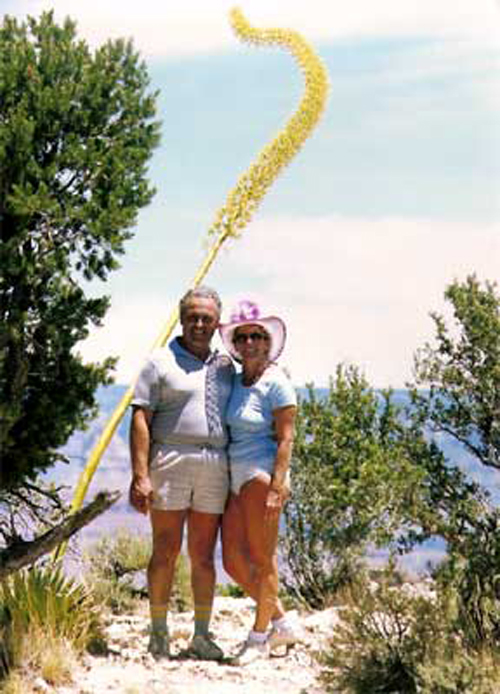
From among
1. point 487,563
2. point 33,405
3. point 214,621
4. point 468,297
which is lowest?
point 214,621

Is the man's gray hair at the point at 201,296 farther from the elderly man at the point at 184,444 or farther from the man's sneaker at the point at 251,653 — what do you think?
the man's sneaker at the point at 251,653

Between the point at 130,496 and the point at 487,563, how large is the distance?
267 cm

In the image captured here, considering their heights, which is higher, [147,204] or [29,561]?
[147,204]

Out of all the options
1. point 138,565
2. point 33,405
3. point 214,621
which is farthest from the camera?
point 138,565

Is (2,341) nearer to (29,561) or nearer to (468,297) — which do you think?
(29,561)

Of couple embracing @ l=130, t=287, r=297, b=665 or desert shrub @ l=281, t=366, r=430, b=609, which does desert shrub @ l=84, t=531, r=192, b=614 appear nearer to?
desert shrub @ l=281, t=366, r=430, b=609

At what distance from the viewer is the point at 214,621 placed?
1245cm

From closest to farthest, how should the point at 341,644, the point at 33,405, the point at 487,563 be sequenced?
the point at 341,644
the point at 487,563
the point at 33,405

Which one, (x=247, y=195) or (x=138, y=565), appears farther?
(x=138, y=565)

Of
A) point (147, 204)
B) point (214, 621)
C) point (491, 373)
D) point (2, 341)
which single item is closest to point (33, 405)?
point (2, 341)

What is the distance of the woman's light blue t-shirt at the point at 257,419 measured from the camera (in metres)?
9.52

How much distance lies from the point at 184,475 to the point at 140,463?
0.33 metres

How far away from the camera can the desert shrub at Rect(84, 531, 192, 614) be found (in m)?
13.5

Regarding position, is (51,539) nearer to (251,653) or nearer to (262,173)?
(251,653)
